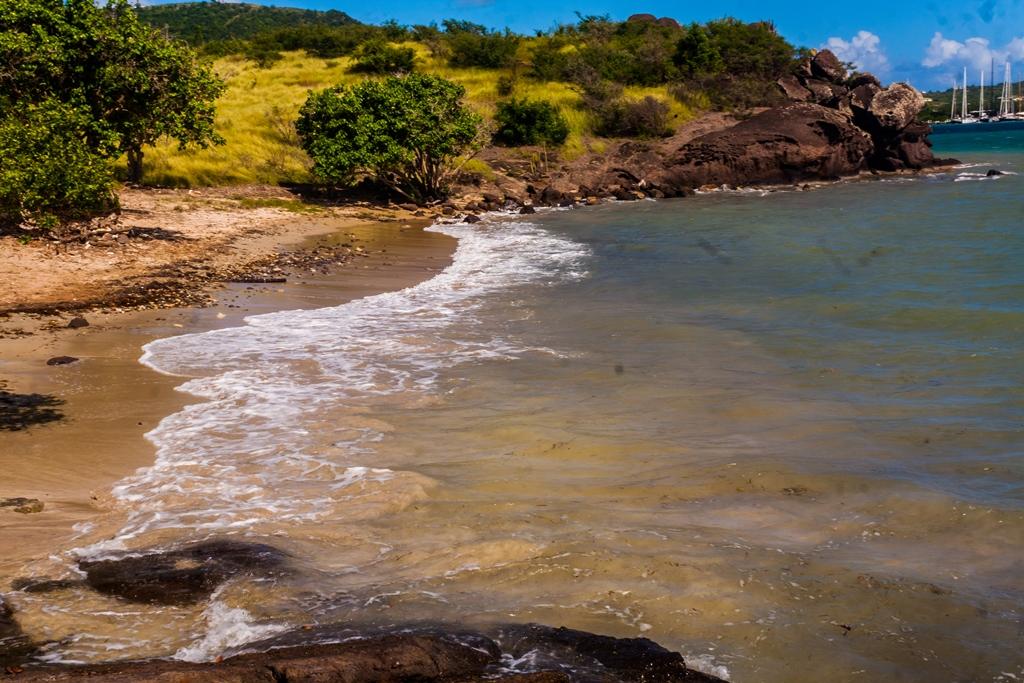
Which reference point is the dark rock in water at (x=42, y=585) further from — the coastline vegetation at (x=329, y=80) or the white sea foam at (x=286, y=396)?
the coastline vegetation at (x=329, y=80)

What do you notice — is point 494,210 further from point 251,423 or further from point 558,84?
point 251,423

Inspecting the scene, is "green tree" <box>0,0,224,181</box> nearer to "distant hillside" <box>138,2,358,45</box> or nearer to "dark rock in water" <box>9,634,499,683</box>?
"dark rock in water" <box>9,634,499,683</box>

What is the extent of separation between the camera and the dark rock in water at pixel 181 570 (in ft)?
17.3

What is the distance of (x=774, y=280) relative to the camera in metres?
18.0

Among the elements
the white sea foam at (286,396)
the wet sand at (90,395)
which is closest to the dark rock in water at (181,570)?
the white sea foam at (286,396)

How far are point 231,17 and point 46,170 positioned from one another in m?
91.0

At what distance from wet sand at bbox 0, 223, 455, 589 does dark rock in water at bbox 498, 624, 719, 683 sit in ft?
9.68

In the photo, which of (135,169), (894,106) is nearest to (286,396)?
(135,169)

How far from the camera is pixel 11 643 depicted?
4.50 meters

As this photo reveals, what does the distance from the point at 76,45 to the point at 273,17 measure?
280ft

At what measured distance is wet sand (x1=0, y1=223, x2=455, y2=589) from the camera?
21.1 ft

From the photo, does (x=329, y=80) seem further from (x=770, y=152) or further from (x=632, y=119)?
(x=770, y=152)

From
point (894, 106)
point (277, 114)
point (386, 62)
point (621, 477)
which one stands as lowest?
point (621, 477)

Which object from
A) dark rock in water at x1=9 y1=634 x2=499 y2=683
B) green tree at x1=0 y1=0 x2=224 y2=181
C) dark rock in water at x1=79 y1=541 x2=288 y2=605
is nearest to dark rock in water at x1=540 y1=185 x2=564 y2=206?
green tree at x1=0 y1=0 x2=224 y2=181
